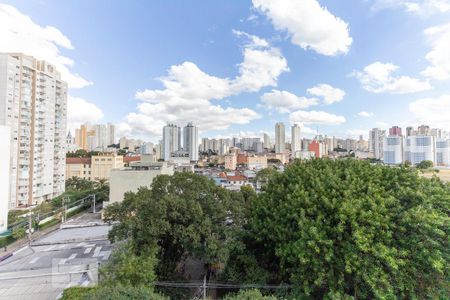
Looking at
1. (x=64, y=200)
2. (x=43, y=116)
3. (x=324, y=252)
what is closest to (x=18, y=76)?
(x=43, y=116)

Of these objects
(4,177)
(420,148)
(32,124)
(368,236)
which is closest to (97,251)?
(4,177)

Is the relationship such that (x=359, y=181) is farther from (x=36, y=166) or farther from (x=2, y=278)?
(x=36, y=166)

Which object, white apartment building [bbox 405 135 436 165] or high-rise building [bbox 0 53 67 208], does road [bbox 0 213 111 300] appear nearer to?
high-rise building [bbox 0 53 67 208]

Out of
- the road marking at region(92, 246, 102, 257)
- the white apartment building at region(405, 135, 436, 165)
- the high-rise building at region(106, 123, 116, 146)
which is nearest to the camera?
the road marking at region(92, 246, 102, 257)

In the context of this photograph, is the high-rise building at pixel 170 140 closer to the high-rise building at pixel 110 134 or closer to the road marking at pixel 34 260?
the high-rise building at pixel 110 134

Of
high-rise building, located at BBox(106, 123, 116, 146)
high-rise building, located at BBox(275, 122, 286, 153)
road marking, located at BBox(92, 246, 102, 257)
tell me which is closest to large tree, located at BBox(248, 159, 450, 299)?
road marking, located at BBox(92, 246, 102, 257)

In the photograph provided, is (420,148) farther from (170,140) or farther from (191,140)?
(170,140)
